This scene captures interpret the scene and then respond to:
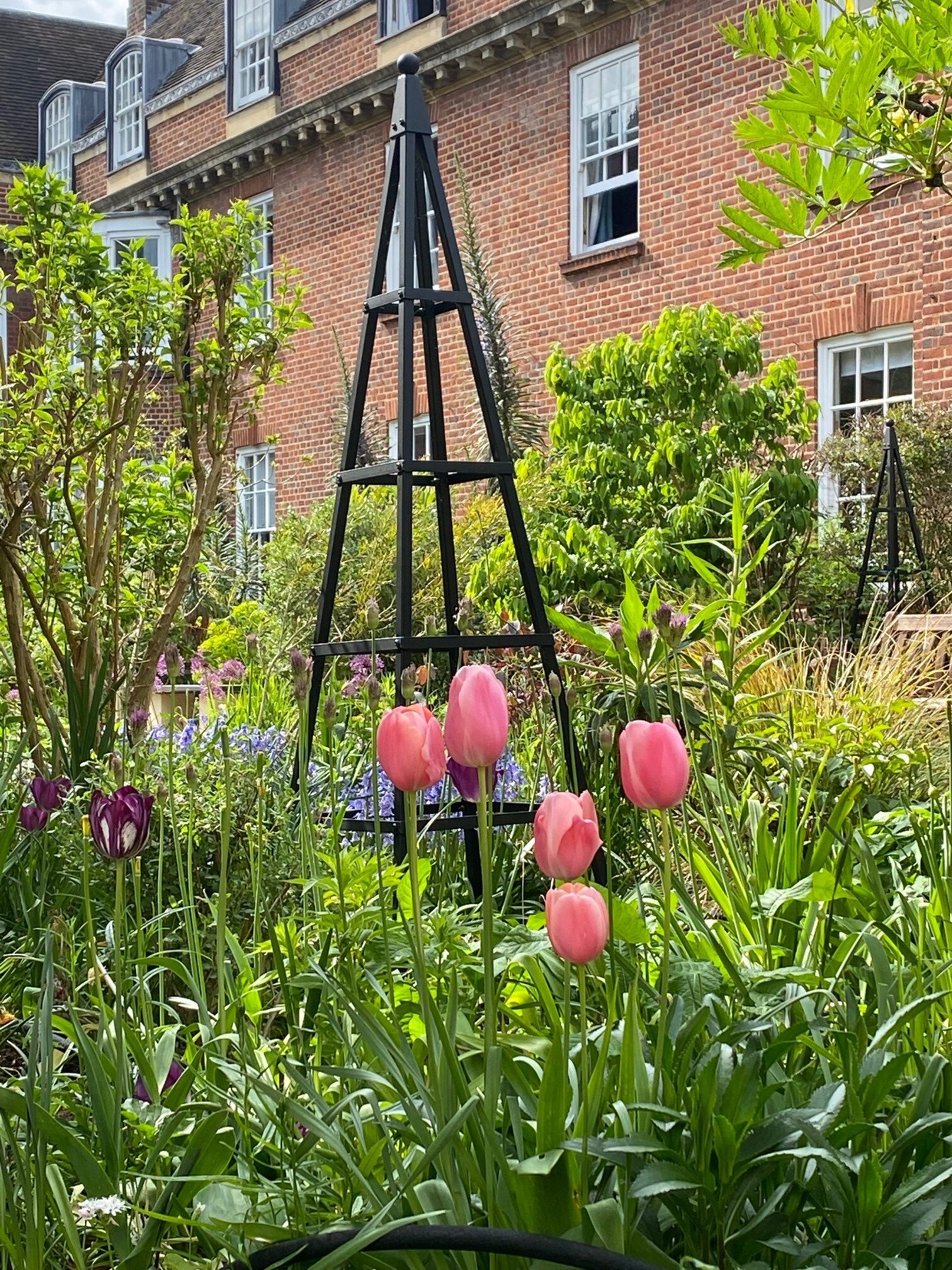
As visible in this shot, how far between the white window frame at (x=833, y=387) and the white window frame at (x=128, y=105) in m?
11.7

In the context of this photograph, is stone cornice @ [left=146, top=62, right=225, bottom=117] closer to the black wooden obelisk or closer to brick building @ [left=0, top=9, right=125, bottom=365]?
brick building @ [left=0, top=9, right=125, bottom=365]

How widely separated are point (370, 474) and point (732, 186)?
7938 millimetres

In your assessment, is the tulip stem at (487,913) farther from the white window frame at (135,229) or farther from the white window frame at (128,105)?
the white window frame at (128,105)

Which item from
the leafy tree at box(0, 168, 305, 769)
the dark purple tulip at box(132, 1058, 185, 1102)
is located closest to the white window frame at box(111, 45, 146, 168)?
the leafy tree at box(0, 168, 305, 769)

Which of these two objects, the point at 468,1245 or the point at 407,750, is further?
the point at 407,750

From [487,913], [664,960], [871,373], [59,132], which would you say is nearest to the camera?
[487,913]

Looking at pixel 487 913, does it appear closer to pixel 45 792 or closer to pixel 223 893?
pixel 223 893

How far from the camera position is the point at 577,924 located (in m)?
1.10

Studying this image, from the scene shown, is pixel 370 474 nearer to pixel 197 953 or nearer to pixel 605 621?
pixel 197 953

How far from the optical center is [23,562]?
4762 millimetres

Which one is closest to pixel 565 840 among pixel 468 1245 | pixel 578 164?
pixel 468 1245

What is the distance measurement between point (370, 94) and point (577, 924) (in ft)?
45.1

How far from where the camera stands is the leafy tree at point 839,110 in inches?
56.7

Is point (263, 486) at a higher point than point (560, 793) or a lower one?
higher
